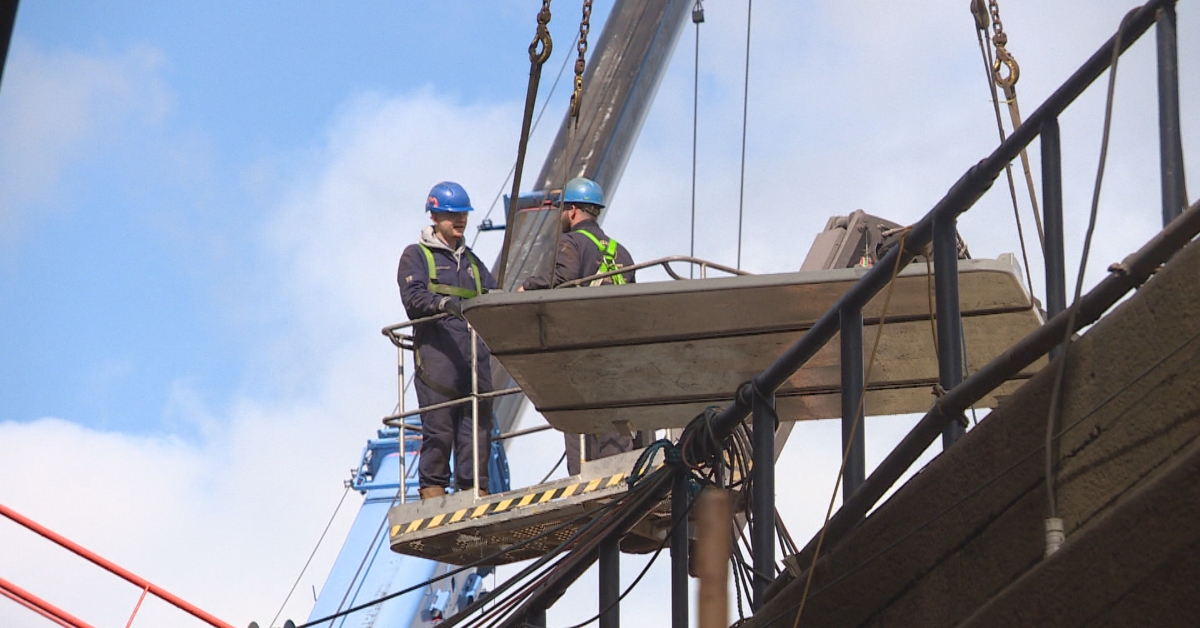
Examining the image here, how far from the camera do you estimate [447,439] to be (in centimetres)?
994

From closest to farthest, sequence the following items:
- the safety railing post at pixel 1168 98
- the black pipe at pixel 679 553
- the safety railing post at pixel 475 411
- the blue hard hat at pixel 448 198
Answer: the safety railing post at pixel 1168 98
the black pipe at pixel 679 553
the safety railing post at pixel 475 411
the blue hard hat at pixel 448 198

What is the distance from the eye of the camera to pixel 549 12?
7.57 meters

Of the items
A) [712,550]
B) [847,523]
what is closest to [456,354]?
[847,523]

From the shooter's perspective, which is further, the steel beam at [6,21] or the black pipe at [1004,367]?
the black pipe at [1004,367]

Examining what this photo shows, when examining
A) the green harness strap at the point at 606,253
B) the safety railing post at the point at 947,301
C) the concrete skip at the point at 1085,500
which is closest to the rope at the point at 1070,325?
the concrete skip at the point at 1085,500

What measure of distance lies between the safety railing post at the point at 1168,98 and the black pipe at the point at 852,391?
1072mm

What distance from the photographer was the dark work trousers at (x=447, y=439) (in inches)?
389

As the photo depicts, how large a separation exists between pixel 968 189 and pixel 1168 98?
61 centimetres

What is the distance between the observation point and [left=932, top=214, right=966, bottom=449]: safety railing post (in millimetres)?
4672

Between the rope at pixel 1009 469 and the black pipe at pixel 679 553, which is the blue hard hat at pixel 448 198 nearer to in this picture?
the black pipe at pixel 679 553

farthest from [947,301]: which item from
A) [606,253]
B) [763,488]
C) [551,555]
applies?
[606,253]

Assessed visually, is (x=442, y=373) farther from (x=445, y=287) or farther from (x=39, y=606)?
(x=39, y=606)

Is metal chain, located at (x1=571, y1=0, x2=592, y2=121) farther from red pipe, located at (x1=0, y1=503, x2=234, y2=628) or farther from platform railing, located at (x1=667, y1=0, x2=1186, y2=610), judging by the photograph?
red pipe, located at (x1=0, y1=503, x2=234, y2=628)

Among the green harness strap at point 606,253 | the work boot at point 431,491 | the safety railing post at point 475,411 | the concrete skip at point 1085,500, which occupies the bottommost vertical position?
the concrete skip at point 1085,500
